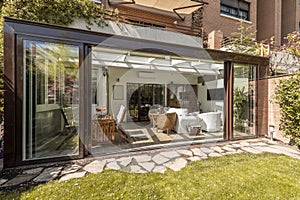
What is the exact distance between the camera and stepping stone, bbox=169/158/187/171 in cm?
357

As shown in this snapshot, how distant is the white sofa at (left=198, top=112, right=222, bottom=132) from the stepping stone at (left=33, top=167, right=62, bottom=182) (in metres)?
5.73

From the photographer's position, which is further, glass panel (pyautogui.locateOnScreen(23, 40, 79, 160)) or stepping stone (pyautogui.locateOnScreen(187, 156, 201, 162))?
stepping stone (pyautogui.locateOnScreen(187, 156, 201, 162))

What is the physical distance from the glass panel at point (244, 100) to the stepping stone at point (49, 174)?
5801 mm

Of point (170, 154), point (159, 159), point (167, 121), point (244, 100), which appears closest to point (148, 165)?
point (159, 159)

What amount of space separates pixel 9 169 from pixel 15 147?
1.55 feet

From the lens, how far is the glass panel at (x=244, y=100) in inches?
230

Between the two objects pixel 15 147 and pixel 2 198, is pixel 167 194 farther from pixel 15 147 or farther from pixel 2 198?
pixel 15 147

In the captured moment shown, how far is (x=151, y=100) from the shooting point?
10.9 m

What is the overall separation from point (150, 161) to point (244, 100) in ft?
15.0

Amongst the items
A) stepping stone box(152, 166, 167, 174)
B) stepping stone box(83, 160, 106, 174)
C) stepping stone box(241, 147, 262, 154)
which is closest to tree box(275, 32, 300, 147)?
stepping stone box(241, 147, 262, 154)

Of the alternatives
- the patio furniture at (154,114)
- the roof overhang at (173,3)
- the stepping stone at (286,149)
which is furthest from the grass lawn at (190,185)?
the roof overhang at (173,3)

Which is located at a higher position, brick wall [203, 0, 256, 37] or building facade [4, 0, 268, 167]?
brick wall [203, 0, 256, 37]

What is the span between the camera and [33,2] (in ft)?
16.8

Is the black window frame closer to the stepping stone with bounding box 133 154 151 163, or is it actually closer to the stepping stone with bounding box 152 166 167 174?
the stepping stone with bounding box 133 154 151 163
